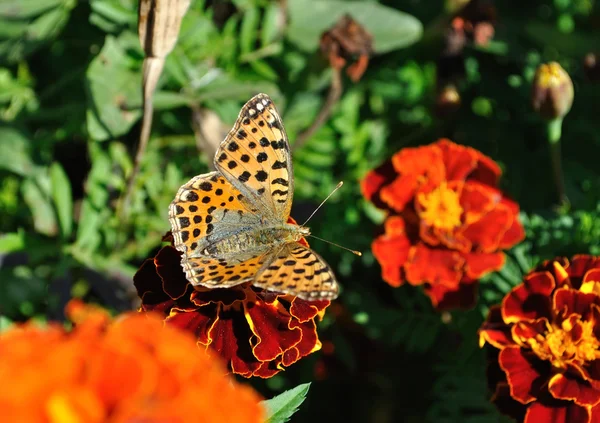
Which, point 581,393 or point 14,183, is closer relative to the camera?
point 581,393

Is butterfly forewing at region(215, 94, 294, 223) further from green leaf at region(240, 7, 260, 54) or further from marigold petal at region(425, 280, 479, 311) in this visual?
green leaf at region(240, 7, 260, 54)

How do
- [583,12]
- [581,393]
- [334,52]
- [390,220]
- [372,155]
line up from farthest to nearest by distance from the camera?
[583,12]
[372,155]
[334,52]
[390,220]
[581,393]

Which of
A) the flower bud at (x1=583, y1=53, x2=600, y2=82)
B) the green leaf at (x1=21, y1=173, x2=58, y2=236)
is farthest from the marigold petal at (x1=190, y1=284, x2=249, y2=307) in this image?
the flower bud at (x1=583, y1=53, x2=600, y2=82)

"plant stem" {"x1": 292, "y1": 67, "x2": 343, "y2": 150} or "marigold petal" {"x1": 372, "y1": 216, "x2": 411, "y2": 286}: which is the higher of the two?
"plant stem" {"x1": 292, "y1": 67, "x2": 343, "y2": 150}

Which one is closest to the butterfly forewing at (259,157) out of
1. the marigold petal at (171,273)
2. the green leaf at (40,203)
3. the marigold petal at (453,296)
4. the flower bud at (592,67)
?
the marigold petal at (171,273)

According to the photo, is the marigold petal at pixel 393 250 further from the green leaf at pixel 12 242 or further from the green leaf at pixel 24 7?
the green leaf at pixel 24 7

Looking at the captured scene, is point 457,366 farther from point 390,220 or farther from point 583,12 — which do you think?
point 583,12

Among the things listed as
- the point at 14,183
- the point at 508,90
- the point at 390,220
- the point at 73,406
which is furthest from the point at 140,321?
the point at 508,90
